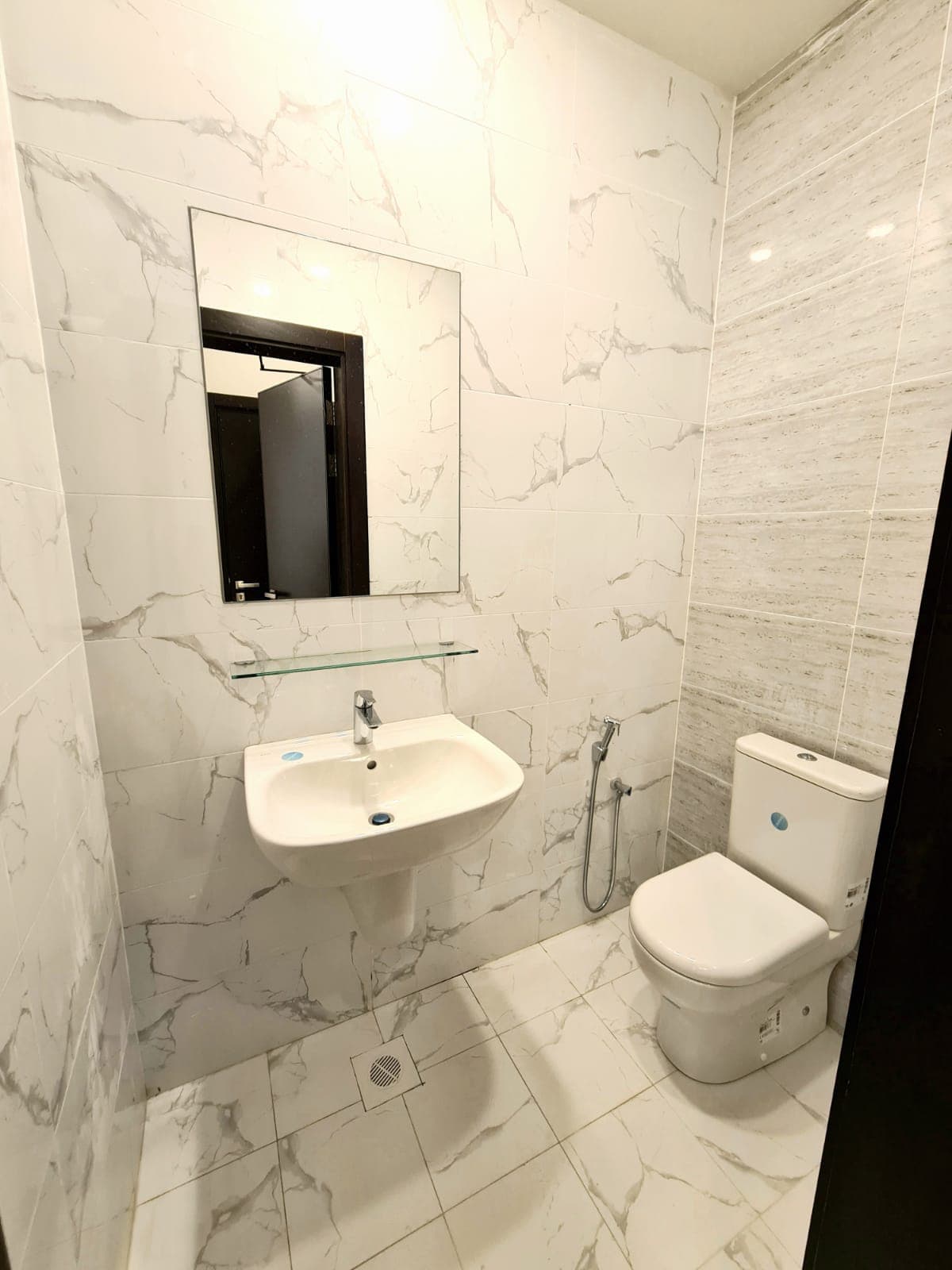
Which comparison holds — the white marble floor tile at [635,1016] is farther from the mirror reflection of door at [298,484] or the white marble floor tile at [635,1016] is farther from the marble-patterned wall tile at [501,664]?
the mirror reflection of door at [298,484]

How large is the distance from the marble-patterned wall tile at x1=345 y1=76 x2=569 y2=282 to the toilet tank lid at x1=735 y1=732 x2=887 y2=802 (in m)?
1.39

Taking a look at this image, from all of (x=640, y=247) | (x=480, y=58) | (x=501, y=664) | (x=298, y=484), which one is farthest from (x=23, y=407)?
(x=640, y=247)

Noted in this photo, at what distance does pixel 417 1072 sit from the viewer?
1337 millimetres

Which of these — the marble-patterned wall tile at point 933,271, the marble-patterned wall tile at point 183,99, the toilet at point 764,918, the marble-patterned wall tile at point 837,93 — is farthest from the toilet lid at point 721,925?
the marble-patterned wall tile at point 837,93

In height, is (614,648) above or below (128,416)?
below

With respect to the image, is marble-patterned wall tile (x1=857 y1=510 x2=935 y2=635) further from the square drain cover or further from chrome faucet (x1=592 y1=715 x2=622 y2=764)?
the square drain cover

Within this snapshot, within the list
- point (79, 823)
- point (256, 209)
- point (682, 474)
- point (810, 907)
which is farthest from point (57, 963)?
point (682, 474)

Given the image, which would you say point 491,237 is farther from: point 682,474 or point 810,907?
point 810,907

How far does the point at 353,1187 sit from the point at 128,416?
165cm

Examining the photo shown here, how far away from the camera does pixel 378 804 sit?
4.11 ft

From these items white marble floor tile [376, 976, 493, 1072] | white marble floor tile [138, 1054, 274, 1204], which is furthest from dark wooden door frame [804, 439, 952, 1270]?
white marble floor tile [138, 1054, 274, 1204]

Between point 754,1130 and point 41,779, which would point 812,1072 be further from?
point 41,779

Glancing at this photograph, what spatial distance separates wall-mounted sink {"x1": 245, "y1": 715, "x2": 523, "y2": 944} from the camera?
933 mm

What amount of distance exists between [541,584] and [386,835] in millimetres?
835
